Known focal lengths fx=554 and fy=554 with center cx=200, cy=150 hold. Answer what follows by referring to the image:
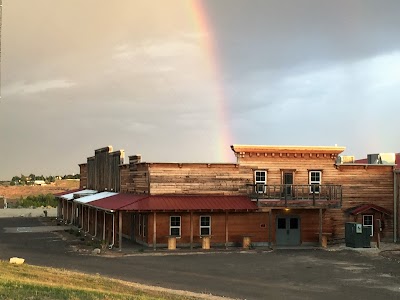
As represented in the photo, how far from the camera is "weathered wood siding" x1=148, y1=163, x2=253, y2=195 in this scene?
37281mm

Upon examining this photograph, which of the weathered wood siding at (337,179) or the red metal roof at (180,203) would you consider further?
the weathered wood siding at (337,179)

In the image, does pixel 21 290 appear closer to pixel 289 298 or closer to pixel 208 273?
pixel 289 298

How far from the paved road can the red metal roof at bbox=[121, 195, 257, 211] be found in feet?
11.6

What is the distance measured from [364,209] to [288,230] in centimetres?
562

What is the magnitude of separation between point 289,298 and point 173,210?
52.1 feet

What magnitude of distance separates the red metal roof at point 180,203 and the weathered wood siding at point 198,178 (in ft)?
1.76

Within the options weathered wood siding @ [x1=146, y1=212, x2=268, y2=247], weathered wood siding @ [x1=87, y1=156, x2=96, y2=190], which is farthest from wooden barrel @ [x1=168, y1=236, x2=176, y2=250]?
weathered wood siding @ [x1=87, y1=156, x2=96, y2=190]

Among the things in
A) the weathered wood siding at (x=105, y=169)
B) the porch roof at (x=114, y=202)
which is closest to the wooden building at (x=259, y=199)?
the porch roof at (x=114, y=202)

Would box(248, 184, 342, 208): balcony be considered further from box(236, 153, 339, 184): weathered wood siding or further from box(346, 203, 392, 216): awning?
box(346, 203, 392, 216): awning

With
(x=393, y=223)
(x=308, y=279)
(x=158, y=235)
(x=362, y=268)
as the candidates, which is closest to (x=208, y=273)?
(x=308, y=279)

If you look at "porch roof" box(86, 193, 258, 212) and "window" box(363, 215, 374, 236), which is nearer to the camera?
"porch roof" box(86, 193, 258, 212)

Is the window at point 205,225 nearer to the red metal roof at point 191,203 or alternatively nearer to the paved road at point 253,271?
the red metal roof at point 191,203

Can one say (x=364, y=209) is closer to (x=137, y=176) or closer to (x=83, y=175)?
(x=137, y=176)

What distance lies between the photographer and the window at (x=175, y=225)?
120 feet
